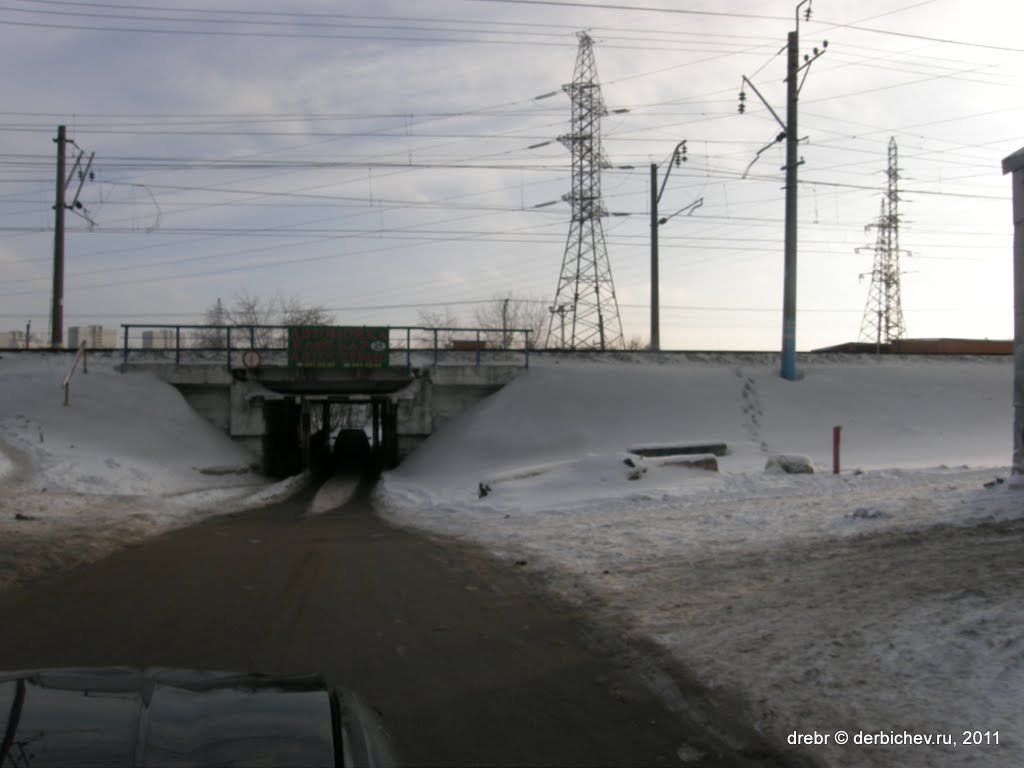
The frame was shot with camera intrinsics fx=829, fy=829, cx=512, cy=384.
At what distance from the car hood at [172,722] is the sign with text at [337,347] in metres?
25.4

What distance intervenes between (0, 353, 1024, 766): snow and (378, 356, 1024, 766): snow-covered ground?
0.03 metres

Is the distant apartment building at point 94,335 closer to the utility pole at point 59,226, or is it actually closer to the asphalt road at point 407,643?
the utility pole at point 59,226

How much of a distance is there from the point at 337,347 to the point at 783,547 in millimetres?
20699

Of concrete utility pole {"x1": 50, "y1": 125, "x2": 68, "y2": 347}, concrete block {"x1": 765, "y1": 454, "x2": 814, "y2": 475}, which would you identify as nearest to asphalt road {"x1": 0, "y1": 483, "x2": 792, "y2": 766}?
concrete block {"x1": 765, "y1": 454, "x2": 814, "y2": 475}

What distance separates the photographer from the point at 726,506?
47.0 ft

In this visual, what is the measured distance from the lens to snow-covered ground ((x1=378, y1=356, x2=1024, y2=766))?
5.08m

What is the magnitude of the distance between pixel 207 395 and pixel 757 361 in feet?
70.5

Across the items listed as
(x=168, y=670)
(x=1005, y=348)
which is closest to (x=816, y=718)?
(x=168, y=670)

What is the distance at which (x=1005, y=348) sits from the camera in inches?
1779

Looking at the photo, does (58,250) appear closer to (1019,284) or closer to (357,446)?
(357,446)

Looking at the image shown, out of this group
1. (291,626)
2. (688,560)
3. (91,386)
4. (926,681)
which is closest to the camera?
(926,681)

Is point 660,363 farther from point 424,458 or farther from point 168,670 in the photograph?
point 168,670

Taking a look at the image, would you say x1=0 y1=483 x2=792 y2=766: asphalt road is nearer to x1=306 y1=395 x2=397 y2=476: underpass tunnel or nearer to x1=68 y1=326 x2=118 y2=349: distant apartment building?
x1=306 y1=395 x2=397 y2=476: underpass tunnel

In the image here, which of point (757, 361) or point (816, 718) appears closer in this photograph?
point (816, 718)
